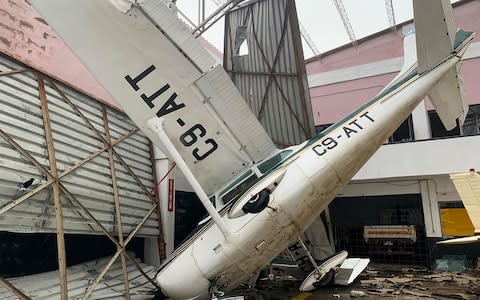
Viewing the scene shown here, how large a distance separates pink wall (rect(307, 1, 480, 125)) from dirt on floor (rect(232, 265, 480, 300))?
711cm

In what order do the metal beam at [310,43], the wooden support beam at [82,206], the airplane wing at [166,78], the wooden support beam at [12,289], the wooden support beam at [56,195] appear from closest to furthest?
the airplane wing at [166,78] < the wooden support beam at [12,289] < the wooden support beam at [56,195] < the wooden support beam at [82,206] < the metal beam at [310,43]

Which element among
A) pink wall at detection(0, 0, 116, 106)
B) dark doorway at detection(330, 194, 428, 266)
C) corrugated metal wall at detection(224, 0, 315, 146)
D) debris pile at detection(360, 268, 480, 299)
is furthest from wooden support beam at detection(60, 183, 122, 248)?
dark doorway at detection(330, 194, 428, 266)

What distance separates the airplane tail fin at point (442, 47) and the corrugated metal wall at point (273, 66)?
3.40 m

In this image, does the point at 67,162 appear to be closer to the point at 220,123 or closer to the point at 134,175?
the point at 134,175

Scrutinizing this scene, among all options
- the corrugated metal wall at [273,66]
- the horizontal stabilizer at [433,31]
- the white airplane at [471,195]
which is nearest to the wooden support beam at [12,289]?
the corrugated metal wall at [273,66]

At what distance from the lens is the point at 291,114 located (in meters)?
9.41

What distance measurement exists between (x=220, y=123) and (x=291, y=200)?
5.60ft

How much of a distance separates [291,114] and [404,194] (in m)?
5.48

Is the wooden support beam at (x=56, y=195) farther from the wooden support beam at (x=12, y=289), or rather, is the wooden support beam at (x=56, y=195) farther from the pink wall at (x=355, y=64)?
the pink wall at (x=355, y=64)

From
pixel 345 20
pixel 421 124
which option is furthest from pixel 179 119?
pixel 345 20

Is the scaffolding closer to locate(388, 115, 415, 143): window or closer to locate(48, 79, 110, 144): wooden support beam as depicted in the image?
locate(48, 79, 110, 144): wooden support beam

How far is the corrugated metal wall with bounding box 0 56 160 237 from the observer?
219 inches

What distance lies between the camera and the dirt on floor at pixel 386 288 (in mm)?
6590

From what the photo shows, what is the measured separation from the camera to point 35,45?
26.9 ft
